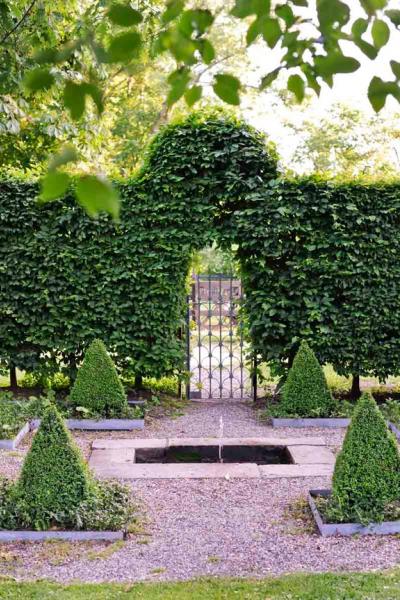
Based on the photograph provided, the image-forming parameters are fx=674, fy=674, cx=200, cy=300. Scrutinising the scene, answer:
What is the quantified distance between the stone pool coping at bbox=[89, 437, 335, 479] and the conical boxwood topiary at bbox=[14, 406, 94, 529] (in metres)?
1.23

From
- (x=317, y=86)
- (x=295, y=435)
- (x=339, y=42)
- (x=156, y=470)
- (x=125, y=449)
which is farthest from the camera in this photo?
(x=295, y=435)

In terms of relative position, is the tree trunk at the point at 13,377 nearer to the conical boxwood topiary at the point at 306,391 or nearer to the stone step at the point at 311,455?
the conical boxwood topiary at the point at 306,391

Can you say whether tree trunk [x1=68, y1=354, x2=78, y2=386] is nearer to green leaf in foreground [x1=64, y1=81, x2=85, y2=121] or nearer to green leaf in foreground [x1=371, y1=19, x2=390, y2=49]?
green leaf in foreground [x1=371, y1=19, x2=390, y2=49]

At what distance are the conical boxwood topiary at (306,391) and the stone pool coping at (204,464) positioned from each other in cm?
81

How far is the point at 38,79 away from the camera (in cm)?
144

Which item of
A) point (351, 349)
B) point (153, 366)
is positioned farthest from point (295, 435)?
point (153, 366)

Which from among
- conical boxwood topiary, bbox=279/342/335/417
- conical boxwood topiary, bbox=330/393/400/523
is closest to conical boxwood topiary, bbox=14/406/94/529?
conical boxwood topiary, bbox=330/393/400/523

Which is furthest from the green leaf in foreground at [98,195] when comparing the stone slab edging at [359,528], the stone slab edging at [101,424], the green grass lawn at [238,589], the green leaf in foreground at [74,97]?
the stone slab edging at [101,424]

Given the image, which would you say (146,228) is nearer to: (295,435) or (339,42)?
(295,435)

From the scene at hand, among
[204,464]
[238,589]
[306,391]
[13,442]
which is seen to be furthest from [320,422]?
[238,589]

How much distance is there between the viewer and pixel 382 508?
5117 mm

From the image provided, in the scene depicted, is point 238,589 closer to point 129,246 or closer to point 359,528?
point 359,528

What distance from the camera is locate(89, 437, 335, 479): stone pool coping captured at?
644 cm

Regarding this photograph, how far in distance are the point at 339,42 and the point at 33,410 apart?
700 centimetres
